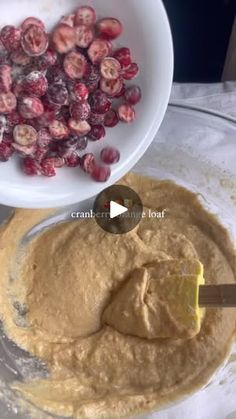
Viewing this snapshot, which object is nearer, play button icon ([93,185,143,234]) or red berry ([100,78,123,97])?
red berry ([100,78,123,97])

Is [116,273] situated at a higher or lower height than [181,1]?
lower

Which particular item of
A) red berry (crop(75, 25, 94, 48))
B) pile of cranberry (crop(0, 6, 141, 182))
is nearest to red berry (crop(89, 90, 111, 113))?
pile of cranberry (crop(0, 6, 141, 182))

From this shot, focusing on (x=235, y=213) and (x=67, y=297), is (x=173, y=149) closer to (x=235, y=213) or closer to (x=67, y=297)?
(x=235, y=213)

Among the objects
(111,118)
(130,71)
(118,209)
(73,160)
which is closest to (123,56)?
(130,71)

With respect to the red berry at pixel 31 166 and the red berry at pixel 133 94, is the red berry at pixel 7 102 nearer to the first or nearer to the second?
the red berry at pixel 31 166

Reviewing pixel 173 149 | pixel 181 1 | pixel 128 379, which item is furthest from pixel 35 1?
pixel 128 379

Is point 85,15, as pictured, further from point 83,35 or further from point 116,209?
point 116,209

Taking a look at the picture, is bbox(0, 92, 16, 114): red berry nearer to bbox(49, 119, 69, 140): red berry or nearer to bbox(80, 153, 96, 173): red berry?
bbox(49, 119, 69, 140): red berry
